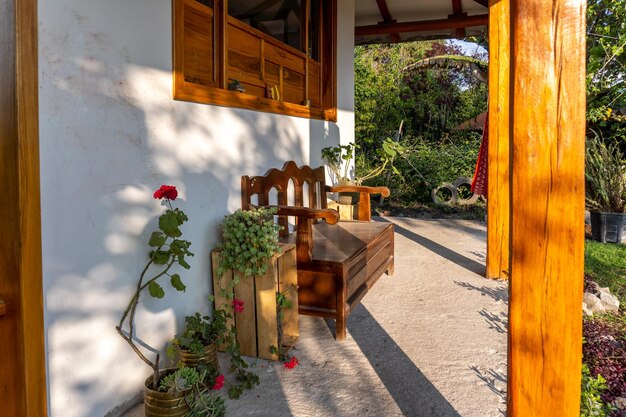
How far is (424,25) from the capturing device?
22.2 feet

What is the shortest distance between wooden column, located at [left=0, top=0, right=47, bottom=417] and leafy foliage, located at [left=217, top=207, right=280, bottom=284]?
51.2 inches

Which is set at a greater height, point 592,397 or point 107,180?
point 107,180

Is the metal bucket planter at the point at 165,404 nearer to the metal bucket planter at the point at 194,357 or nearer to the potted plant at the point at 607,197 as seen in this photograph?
the metal bucket planter at the point at 194,357

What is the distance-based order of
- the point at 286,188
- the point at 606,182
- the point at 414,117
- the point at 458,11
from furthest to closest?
1. the point at 414,117
2. the point at 606,182
3. the point at 458,11
4. the point at 286,188

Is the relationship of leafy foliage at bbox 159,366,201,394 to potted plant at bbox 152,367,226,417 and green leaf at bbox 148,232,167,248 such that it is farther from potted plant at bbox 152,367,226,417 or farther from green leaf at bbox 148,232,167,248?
green leaf at bbox 148,232,167,248

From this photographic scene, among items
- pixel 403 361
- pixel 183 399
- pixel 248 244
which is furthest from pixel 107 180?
Answer: pixel 403 361

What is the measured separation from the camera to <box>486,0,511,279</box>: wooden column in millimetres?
4363

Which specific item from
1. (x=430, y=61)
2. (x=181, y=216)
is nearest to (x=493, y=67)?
(x=181, y=216)

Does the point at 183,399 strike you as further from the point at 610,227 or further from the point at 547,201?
the point at 610,227

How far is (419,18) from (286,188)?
4083 millimetres

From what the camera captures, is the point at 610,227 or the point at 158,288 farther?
the point at 610,227

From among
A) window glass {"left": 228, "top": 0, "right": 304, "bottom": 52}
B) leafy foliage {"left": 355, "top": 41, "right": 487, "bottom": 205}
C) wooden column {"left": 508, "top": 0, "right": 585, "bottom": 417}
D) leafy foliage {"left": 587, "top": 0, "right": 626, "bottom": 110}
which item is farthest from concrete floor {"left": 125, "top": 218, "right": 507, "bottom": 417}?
leafy foliage {"left": 355, "top": 41, "right": 487, "bottom": 205}

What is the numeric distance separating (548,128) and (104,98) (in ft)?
5.67

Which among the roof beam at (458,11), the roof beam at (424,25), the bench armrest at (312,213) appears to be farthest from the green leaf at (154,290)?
the roof beam at (424,25)
